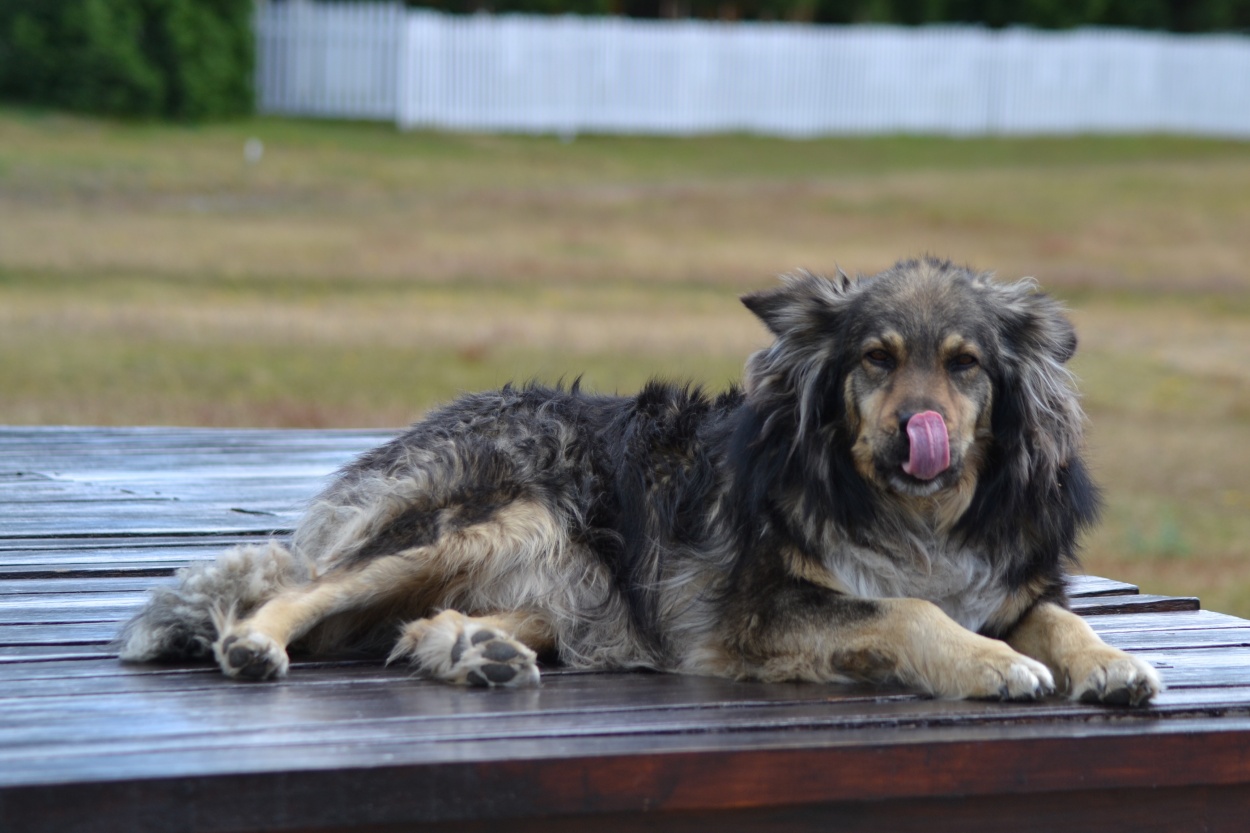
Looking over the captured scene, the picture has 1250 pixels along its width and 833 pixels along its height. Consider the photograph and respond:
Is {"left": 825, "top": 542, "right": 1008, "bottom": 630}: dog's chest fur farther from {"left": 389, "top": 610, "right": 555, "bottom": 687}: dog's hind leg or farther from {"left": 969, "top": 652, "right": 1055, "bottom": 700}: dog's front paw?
{"left": 389, "top": 610, "right": 555, "bottom": 687}: dog's hind leg

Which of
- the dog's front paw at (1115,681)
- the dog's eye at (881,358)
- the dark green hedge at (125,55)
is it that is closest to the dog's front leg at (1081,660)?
the dog's front paw at (1115,681)

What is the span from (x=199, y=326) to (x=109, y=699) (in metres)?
10.9

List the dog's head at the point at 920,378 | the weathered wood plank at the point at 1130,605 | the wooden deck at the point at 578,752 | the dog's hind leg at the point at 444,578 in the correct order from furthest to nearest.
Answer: the weathered wood plank at the point at 1130,605, the dog's hind leg at the point at 444,578, the dog's head at the point at 920,378, the wooden deck at the point at 578,752

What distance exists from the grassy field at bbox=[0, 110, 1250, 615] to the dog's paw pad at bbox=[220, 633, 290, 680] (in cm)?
494

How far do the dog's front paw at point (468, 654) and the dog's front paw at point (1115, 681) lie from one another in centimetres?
137

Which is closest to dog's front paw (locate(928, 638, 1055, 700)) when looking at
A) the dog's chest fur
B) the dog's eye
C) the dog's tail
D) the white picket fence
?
the dog's chest fur

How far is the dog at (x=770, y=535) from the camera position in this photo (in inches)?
151

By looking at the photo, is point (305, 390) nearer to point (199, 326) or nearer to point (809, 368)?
point (199, 326)

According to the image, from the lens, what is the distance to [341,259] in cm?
1717

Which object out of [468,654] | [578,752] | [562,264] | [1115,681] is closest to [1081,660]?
[1115,681]

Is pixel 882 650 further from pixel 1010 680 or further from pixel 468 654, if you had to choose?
pixel 468 654

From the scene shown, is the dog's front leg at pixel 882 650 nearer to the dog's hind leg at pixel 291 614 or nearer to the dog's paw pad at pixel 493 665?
the dog's paw pad at pixel 493 665

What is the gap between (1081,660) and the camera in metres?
3.71

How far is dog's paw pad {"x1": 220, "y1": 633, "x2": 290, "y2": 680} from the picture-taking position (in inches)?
144
